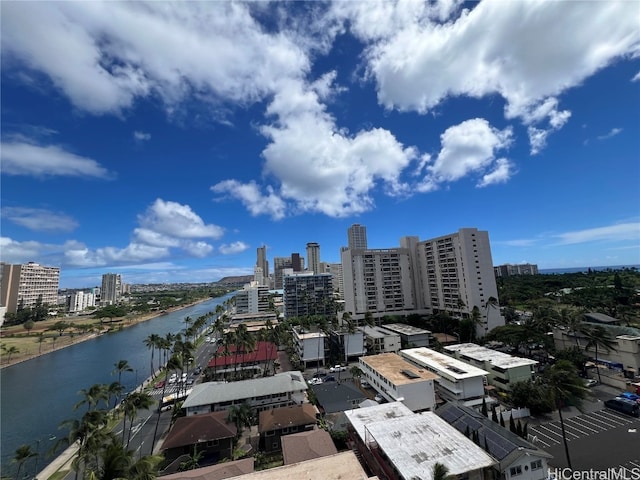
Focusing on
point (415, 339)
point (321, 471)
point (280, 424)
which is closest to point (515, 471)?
point (321, 471)

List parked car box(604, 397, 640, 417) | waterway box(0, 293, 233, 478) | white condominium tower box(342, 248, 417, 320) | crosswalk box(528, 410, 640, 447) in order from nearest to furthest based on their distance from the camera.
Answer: crosswalk box(528, 410, 640, 447), parked car box(604, 397, 640, 417), waterway box(0, 293, 233, 478), white condominium tower box(342, 248, 417, 320)

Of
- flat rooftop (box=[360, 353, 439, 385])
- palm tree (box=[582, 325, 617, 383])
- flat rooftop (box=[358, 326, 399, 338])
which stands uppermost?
palm tree (box=[582, 325, 617, 383])

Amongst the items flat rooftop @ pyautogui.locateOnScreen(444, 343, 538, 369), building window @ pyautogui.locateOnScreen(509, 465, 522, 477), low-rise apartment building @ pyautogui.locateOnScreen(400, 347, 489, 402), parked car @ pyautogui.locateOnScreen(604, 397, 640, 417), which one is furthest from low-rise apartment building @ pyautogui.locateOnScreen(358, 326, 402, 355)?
building window @ pyautogui.locateOnScreen(509, 465, 522, 477)

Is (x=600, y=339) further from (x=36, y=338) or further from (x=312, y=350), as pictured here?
(x=36, y=338)

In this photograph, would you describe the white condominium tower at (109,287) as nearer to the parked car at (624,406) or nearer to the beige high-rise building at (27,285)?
the beige high-rise building at (27,285)

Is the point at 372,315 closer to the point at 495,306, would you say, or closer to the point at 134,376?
the point at 495,306

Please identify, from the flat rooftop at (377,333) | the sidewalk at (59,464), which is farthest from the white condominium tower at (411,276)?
the sidewalk at (59,464)

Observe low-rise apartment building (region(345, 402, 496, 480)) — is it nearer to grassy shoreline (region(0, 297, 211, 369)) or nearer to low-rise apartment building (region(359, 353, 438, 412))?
low-rise apartment building (region(359, 353, 438, 412))
